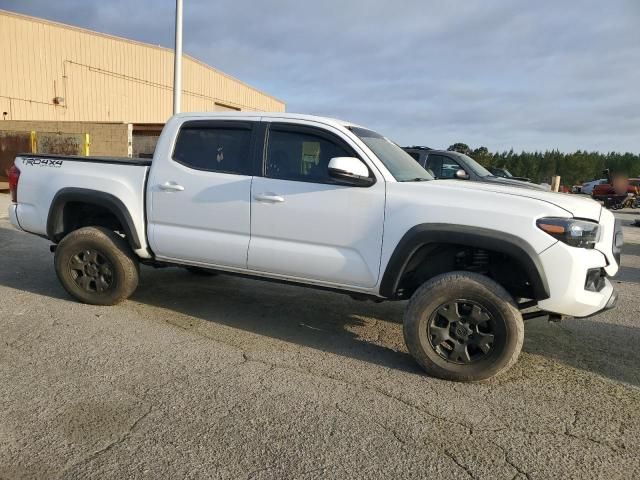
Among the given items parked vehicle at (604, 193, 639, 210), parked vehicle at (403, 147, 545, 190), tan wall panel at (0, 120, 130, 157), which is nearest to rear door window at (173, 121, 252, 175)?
parked vehicle at (403, 147, 545, 190)

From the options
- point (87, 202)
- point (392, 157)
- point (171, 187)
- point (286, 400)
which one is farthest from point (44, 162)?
point (286, 400)

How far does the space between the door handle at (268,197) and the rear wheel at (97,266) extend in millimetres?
1550

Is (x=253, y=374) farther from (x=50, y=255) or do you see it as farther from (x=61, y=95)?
(x=61, y=95)

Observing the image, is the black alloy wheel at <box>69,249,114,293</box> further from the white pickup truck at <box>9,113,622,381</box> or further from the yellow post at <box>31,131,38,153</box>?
the yellow post at <box>31,131,38,153</box>

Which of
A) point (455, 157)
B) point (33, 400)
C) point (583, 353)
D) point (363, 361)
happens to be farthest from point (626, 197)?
point (33, 400)

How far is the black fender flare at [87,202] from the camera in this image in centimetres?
460

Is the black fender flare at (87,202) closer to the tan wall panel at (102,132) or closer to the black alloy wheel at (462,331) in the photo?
the black alloy wheel at (462,331)

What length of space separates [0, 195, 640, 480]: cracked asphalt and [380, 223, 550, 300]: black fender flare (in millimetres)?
706

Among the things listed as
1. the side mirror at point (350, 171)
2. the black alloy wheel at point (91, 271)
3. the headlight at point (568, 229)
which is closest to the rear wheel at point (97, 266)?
the black alloy wheel at point (91, 271)

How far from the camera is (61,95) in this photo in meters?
22.0

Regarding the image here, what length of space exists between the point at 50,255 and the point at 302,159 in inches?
204

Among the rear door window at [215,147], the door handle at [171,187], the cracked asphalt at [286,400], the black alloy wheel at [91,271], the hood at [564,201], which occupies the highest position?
the rear door window at [215,147]

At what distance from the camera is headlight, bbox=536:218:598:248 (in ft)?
10.6

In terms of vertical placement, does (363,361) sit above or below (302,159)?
below
